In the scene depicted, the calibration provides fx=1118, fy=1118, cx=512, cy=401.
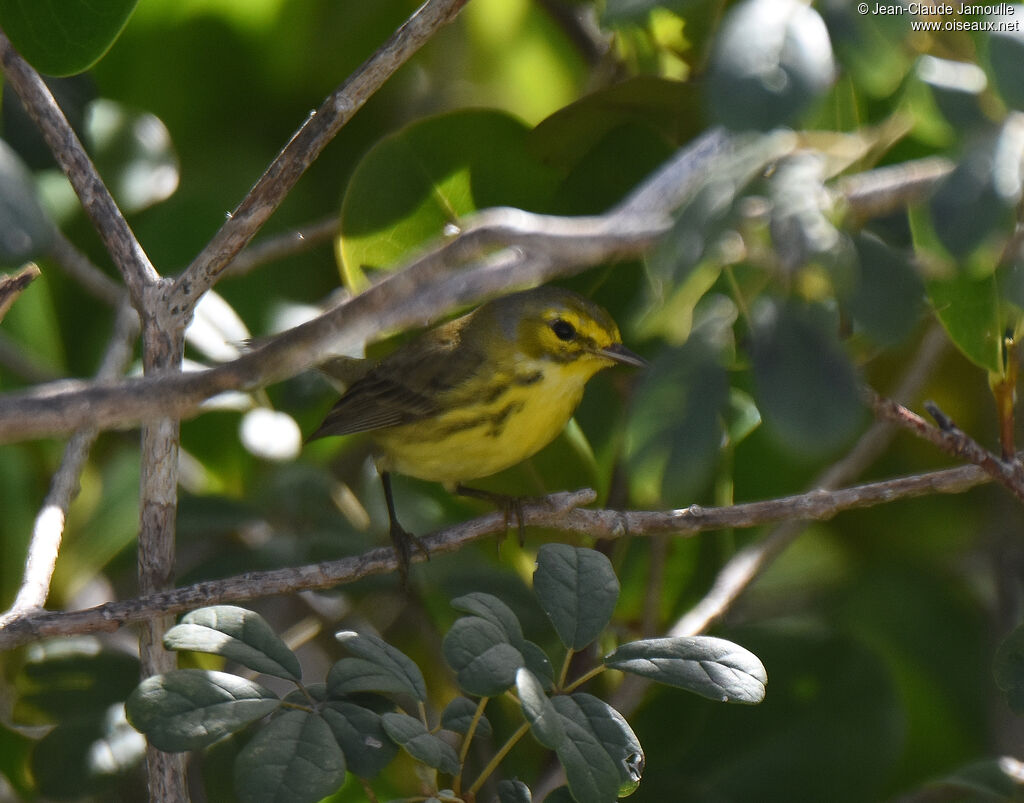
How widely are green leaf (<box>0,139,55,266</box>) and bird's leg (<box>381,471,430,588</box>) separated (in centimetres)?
61

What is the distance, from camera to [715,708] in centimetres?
188

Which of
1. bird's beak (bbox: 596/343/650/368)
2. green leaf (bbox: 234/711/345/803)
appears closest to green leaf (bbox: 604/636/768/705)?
green leaf (bbox: 234/711/345/803)

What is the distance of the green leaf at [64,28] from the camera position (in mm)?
1442

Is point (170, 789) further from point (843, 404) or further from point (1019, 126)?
point (1019, 126)

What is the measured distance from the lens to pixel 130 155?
2115mm

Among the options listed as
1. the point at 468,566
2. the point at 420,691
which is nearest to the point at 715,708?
the point at 468,566

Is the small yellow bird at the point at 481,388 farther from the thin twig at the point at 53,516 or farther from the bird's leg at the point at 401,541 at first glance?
the thin twig at the point at 53,516

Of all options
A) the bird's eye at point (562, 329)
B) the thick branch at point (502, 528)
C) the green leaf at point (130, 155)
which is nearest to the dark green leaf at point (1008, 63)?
the thick branch at point (502, 528)

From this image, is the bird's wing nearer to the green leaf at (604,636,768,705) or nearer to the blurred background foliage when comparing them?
the blurred background foliage

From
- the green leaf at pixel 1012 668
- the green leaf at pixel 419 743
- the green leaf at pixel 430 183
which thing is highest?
the green leaf at pixel 430 183

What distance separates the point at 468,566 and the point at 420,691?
28.7 inches

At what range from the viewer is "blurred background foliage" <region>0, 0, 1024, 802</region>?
0.81 metres

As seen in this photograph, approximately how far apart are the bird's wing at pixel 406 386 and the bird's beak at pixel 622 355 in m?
0.35

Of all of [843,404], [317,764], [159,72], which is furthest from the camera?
[159,72]
